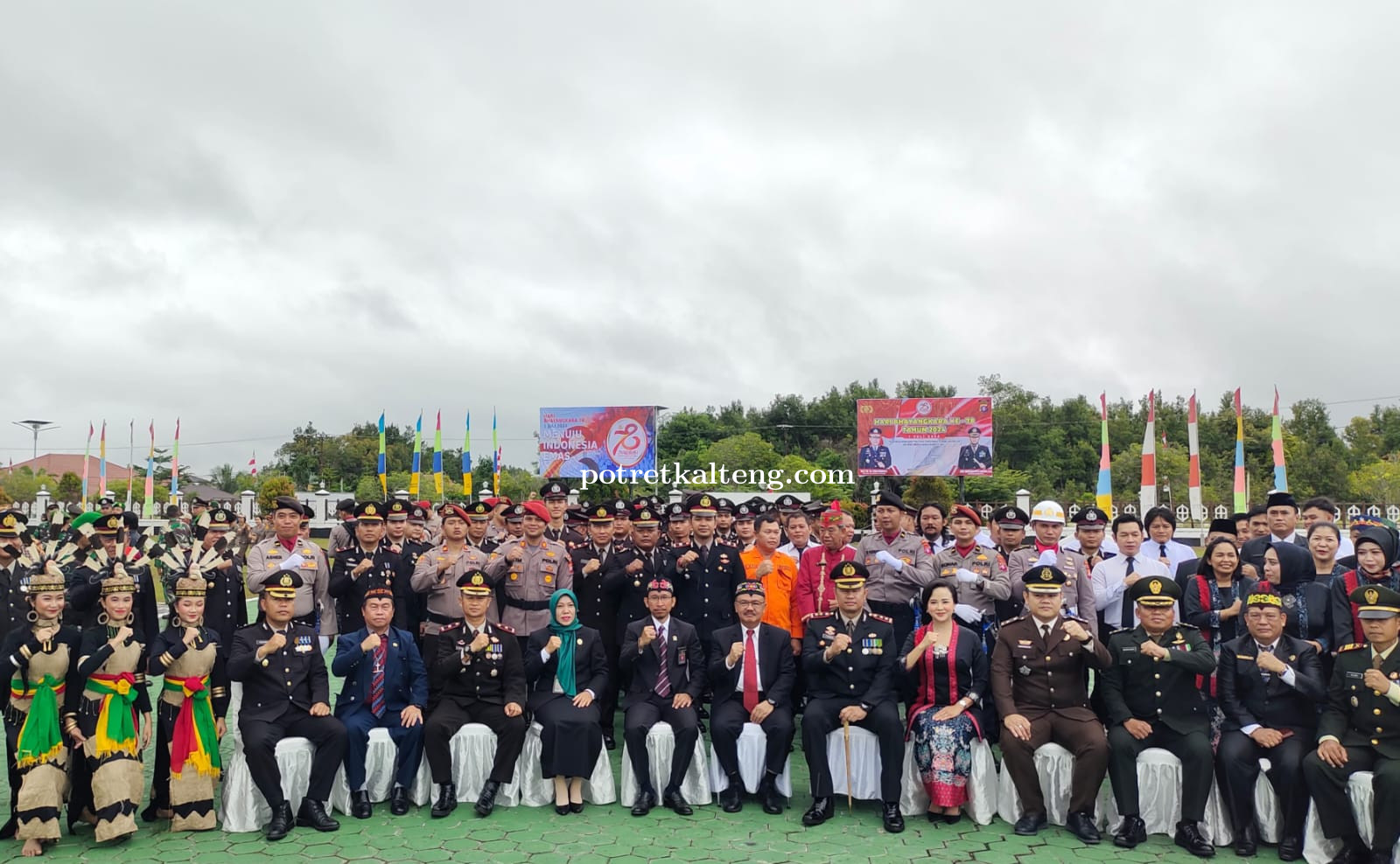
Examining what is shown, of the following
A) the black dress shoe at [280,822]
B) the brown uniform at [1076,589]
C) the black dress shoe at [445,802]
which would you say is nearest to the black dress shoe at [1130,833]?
the brown uniform at [1076,589]

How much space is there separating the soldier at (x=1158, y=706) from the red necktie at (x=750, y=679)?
6.64ft

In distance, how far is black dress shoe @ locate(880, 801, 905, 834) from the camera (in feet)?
17.3

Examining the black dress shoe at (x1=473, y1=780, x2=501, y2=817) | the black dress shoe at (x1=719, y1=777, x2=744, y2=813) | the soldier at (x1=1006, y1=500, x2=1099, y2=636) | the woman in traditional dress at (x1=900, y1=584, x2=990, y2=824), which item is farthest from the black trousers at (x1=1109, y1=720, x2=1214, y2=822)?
the black dress shoe at (x1=473, y1=780, x2=501, y2=817)

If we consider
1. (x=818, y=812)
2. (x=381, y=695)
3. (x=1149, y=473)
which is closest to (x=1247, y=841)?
(x=818, y=812)

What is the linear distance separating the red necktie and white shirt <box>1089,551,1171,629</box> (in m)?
2.54

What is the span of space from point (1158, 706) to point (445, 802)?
4.08m

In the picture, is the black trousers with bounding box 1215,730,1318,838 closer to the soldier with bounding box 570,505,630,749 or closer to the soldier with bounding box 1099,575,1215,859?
the soldier with bounding box 1099,575,1215,859

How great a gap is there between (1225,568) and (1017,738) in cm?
204

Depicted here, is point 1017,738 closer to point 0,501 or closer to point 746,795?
point 746,795

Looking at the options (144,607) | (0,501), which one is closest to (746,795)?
(144,607)

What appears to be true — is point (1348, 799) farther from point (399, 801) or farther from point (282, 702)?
point (282, 702)

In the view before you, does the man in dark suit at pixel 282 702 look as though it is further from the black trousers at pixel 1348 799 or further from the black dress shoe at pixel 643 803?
the black trousers at pixel 1348 799

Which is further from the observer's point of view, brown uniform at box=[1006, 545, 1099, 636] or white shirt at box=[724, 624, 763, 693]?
brown uniform at box=[1006, 545, 1099, 636]

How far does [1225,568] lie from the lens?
6.18 m
